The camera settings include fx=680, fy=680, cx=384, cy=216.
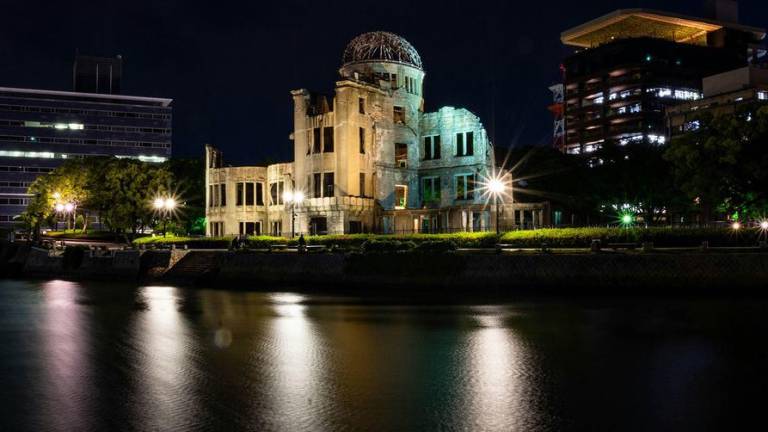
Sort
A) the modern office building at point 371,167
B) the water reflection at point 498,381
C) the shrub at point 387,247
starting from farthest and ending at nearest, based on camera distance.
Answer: the modern office building at point 371,167 → the shrub at point 387,247 → the water reflection at point 498,381

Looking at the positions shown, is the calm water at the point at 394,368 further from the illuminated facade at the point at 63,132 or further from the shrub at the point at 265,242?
the illuminated facade at the point at 63,132

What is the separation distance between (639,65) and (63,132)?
124 metres

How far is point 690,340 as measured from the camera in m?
22.5

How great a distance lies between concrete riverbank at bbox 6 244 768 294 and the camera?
35500mm

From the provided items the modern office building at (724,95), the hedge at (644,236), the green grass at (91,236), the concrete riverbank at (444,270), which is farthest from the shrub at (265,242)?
the modern office building at (724,95)

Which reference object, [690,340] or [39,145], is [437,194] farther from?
[39,145]

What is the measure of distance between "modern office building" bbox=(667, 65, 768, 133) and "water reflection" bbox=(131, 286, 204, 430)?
87.1m

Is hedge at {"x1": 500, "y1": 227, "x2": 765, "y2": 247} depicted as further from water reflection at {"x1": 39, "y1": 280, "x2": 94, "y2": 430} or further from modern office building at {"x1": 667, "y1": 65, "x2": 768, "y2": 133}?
modern office building at {"x1": 667, "y1": 65, "x2": 768, "y2": 133}

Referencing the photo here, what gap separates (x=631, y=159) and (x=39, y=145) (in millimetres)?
125872

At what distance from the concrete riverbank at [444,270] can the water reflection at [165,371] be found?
51.7 ft

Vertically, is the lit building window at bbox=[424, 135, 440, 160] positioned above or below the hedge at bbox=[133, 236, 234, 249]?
above

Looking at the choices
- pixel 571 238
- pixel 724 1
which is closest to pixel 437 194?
pixel 571 238

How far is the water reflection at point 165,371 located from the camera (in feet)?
46.0

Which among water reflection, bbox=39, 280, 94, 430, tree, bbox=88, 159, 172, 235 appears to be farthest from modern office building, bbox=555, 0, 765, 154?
water reflection, bbox=39, 280, 94, 430
